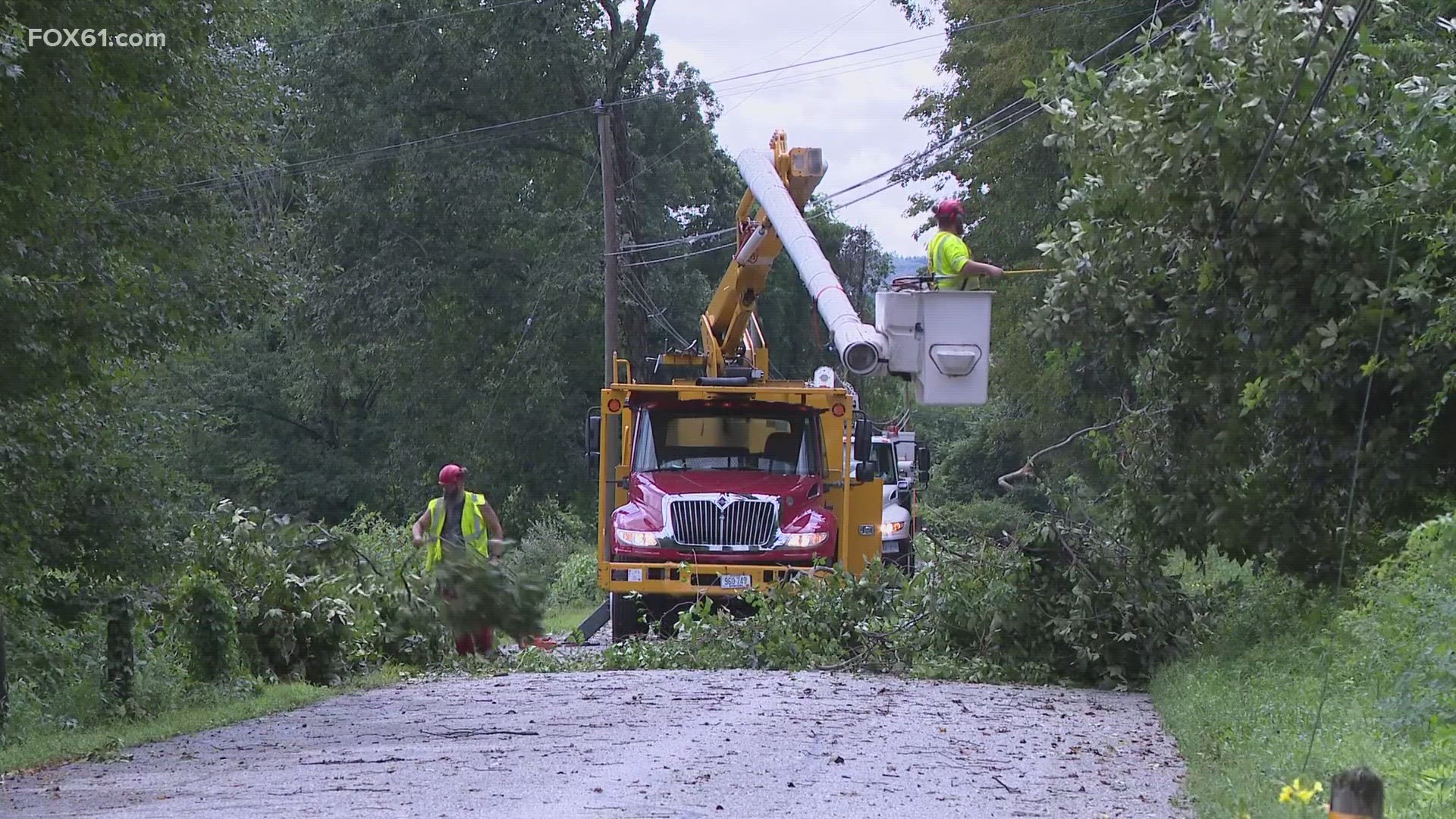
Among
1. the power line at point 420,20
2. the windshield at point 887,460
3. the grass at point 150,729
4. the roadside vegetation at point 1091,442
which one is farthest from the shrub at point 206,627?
the power line at point 420,20

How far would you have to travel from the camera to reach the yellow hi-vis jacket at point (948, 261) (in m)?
11.8

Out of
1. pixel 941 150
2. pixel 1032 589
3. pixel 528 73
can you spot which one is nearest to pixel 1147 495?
pixel 1032 589

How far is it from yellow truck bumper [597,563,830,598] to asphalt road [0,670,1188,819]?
4077 mm

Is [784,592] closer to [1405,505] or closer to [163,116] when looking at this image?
[1405,505]

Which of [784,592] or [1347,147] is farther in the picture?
[784,592]

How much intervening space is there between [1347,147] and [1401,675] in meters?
4.47

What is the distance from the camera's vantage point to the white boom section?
40.0 feet

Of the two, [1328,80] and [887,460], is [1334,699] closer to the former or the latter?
[1328,80]

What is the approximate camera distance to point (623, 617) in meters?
16.9

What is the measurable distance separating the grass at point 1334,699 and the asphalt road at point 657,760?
298 millimetres

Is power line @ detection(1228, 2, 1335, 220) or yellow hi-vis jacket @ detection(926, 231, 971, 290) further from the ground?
power line @ detection(1228, 2, 1335, 220)

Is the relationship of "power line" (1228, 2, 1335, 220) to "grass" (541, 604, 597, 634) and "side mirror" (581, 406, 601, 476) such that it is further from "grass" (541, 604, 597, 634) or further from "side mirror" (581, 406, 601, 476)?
"grass" (541, 604, 597, 634)

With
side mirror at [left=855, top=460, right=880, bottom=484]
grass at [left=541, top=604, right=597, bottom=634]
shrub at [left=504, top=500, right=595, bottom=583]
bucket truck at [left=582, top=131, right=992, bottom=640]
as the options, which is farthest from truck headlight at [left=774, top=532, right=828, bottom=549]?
shrub at [left=504, top=500, right=595, bottom=583]

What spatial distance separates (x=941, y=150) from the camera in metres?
31.9
